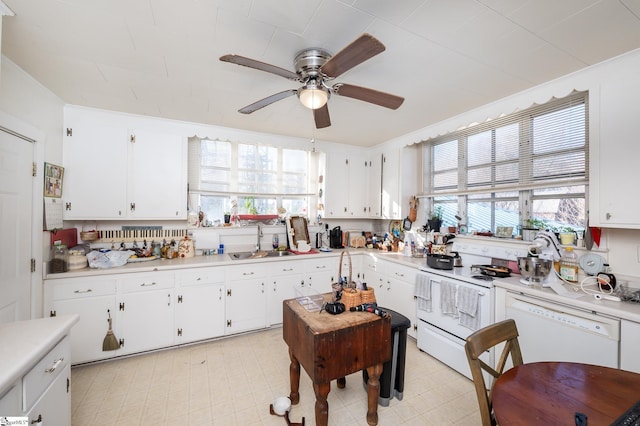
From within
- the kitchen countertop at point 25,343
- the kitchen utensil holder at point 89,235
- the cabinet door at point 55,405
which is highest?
the kitchen utensil holder at point 89,235

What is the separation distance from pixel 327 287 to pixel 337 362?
6.72 feet

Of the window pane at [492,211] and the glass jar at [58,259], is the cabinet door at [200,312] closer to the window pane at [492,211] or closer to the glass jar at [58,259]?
the glass jar at [58,259]

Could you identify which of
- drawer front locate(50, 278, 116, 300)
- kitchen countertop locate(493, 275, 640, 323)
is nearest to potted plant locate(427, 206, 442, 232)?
kitchen countertop locate(493, 275, 640, 323)

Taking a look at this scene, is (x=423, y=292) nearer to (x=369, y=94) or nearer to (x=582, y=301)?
(x=582, y=301)

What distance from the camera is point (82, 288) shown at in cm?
242

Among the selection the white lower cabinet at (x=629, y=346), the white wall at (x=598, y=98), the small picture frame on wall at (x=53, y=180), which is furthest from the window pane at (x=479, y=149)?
the small picture frame on wall at (x=53, y=180)

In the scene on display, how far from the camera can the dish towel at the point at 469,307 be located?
2.23m

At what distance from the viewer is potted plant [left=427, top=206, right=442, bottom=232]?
11.2 feet

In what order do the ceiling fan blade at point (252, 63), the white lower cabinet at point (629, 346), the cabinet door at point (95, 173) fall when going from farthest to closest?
the cabinet door at point (95, 173), the white lower cabinet at point (629, 346), the ceiling fan blade at point (252, 63)

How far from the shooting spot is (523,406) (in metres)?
0.98

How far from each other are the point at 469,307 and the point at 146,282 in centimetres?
319

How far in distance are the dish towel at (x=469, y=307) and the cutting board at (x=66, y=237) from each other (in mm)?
3883

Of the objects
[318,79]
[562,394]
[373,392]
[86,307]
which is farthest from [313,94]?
[86,307]

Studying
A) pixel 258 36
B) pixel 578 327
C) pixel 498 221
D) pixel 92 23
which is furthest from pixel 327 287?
pixel 92 23
